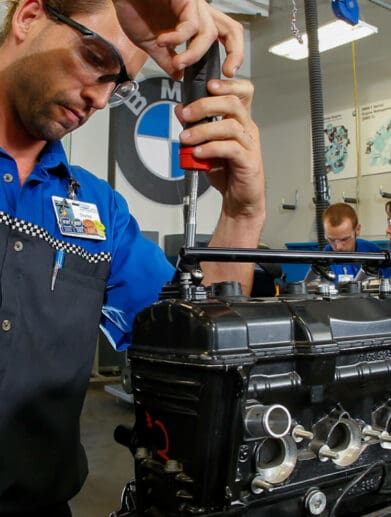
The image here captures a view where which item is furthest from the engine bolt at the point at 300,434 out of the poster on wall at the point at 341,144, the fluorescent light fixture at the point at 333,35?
the poster on wall at the point at 341,144

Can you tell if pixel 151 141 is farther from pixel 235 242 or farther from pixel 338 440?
A: pixel 338 440

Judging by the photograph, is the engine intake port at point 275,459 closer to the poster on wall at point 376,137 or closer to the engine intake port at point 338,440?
the engine intake port at point 338,440

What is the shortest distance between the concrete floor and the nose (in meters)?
1.79

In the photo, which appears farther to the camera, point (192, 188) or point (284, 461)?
point (192, 188)

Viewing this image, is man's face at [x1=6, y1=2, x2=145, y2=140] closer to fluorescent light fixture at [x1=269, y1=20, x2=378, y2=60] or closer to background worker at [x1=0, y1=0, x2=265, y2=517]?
background worker at [x1=0, y1=0, x2=265, y2=517]

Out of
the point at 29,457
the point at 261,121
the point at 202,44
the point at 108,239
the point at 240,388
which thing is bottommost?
the point at 29,457

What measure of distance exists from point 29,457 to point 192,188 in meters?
0.48

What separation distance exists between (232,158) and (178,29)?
8.0 inches

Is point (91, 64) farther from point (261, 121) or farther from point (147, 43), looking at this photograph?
point (261, 121)

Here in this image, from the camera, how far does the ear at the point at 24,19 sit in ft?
2.98

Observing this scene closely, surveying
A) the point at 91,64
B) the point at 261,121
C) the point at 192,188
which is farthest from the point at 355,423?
the point at 261,121

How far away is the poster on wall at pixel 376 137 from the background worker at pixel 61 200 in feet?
11.8

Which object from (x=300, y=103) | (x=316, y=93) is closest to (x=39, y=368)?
(x=316, y=93)

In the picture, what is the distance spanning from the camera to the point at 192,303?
66cm
